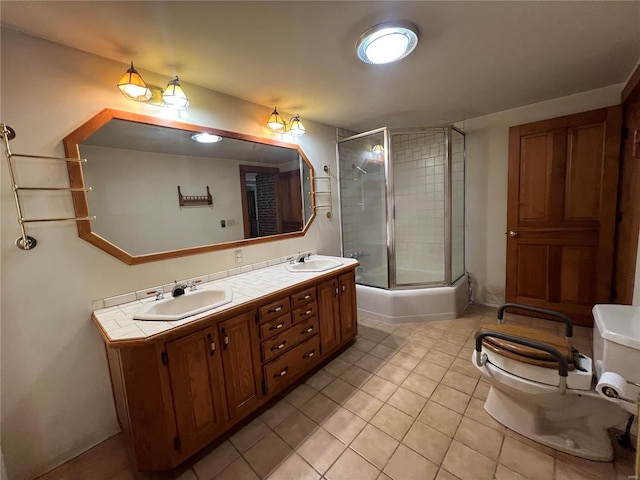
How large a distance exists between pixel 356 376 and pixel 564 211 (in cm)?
264

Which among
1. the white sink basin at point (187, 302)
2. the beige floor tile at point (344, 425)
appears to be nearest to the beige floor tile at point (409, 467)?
the beige floor tile at point (344, 425)

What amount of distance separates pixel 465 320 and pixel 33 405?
351cm

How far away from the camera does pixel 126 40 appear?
4.74ft

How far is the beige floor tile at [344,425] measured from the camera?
60.9 inches

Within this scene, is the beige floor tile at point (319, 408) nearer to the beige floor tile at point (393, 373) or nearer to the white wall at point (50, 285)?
the beige floor tile at point (393, 373)

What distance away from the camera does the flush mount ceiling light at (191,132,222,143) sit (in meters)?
2.02

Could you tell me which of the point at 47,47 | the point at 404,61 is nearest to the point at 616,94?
the point at 404,61

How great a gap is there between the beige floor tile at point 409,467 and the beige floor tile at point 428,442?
37mm

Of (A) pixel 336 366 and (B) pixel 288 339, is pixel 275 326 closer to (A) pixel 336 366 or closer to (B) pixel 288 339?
(B) pixel 288 339

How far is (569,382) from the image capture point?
4.24 feet

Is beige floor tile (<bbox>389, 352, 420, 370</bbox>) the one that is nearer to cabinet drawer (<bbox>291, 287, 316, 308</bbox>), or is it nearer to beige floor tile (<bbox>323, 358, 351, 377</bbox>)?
beige floor tile (<bbox>323, 358, 351, 377</bbox>)

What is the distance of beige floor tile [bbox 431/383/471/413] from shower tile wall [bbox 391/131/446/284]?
131 cm

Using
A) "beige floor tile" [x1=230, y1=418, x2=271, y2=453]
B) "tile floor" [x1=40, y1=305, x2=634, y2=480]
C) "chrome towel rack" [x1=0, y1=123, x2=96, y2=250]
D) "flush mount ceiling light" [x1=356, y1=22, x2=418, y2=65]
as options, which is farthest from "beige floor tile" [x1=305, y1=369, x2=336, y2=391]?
"flush mount ceiling light" [x1=356, y1=22, x2=418, y2=65]

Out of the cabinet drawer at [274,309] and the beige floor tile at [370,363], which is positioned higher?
the cabinet drawer at [274,309]
